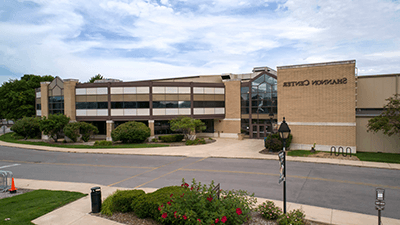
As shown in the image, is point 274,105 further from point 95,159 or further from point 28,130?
point 28,130

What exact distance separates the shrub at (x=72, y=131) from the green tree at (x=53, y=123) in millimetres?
1057

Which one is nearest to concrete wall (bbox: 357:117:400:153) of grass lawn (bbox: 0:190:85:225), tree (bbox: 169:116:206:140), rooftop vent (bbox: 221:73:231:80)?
tree (bbox: 169:116:206:140)

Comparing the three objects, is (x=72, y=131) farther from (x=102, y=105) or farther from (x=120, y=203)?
(x=120, y=203)

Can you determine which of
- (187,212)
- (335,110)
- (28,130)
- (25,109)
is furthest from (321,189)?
(25,109)

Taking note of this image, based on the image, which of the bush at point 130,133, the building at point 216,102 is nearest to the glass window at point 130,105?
the building at point 216,102

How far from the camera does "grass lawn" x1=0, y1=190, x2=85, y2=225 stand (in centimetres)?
915

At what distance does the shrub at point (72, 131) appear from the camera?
34.7m

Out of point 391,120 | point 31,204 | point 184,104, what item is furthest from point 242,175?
point 184,104

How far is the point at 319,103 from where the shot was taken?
25000 millimetres

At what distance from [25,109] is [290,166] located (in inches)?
2193

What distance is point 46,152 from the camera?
92.1ft

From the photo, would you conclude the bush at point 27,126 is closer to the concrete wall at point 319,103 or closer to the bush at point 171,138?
the bush at point 171,138

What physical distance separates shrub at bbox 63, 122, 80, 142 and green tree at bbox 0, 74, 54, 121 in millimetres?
24522

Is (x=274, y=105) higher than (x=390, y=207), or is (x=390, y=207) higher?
(x=274, y=105)
